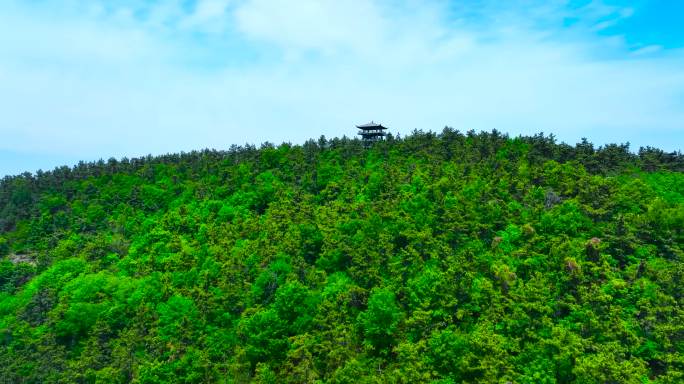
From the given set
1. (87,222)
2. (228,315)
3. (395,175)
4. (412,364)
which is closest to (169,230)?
(87,222)

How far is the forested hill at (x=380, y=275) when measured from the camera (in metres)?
35.7

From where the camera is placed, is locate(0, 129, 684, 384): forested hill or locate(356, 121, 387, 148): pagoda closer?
locate(0, 129, 684, 384): forested hill

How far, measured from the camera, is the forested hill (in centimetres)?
3569

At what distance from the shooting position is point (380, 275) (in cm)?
4584

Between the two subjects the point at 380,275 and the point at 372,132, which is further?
the point at 372,132

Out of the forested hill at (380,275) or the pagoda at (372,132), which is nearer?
the forested hill at (380,275)

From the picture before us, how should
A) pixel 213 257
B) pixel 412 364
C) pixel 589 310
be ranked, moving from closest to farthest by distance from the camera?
pixel 412 364, pixel 589 310, pixel 213 257

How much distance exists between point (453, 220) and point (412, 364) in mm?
20930

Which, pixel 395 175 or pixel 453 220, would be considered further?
pixel 395 175

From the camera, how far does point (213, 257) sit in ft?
183

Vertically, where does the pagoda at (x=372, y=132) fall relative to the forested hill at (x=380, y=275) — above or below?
above

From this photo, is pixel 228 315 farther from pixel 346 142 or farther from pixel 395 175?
pixel 346 142

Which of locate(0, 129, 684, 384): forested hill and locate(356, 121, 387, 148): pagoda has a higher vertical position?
locate(356, 121, 387, 148): pagoda

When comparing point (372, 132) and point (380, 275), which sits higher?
point (372, 132)
